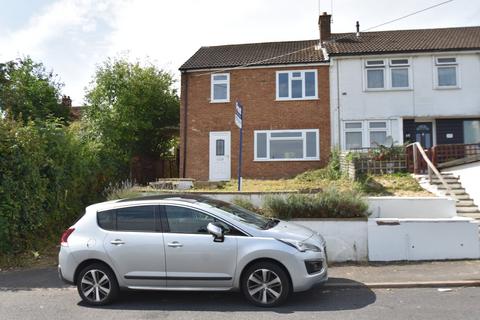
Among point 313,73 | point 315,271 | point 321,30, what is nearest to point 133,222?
point 315,271

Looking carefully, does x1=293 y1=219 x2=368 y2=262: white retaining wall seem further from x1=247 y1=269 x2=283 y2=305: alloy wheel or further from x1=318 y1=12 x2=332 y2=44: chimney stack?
x1=318 y1=12 x2=332 y2=44: chimney stack

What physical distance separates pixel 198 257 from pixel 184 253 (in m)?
0.22

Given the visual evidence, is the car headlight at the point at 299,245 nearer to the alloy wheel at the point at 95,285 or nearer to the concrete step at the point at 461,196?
the alloy wheel at the point at 95,285

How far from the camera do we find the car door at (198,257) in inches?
245

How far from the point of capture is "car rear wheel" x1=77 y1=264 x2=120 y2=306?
21.2ft

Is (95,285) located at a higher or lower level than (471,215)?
Answer: lower

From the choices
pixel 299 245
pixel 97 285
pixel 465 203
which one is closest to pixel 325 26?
pixel 465 203

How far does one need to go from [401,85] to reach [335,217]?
38.0ft

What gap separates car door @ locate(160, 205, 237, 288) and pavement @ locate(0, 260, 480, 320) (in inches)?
14.8

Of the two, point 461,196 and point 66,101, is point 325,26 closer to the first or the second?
point 461,196

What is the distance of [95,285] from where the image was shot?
6512 mm

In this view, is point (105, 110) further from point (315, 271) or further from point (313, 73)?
point (315, 271)

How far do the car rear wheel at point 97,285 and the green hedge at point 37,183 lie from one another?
3.75m

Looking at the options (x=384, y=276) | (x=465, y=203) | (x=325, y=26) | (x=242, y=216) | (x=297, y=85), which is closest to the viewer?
(x=242, y=216)
